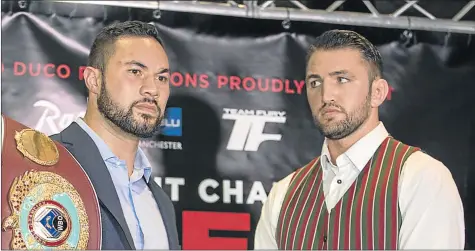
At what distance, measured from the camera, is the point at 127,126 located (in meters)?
2.46

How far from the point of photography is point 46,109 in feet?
10.0

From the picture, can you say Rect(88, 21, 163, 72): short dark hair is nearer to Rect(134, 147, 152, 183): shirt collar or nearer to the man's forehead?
Rect(134, 147, 152, 183): shirt collar

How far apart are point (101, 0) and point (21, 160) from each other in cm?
104

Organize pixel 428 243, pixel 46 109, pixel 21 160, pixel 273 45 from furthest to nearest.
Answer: pixel 273 45, pixel 46 109, pixel 428 243, pixel 21 160

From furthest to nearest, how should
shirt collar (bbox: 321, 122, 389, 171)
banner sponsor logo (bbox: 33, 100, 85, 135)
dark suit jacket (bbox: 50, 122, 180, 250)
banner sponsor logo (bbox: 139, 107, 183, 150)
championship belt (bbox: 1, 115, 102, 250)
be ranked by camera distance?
banner sponsor logo (bbox: 139, 107, 183, 150) → banner sponsor logo (bbox: 33, 100, 85, 135) → shirt collar (bbox: 321, 122, 389, 171) → dark suit jacket (bbox: 50, 122, 180, 250) → championship belt (bbox: 1, 115, 102, 250)

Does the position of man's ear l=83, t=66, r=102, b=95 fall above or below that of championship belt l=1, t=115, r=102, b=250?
above

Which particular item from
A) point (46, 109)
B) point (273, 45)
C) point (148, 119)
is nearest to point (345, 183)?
point (148, 119)

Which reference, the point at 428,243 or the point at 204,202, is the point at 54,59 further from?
the point at 428,243

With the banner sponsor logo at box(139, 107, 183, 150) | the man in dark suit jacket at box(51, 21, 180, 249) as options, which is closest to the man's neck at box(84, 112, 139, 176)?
the man in dark suit jacket at box(51, 21, 180, 249)

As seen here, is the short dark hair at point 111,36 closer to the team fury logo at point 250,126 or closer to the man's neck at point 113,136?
the man's neck at point 113,136

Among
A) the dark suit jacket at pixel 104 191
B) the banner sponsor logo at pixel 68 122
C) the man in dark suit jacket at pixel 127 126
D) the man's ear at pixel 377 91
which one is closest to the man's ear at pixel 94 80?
the man in dark suit jacket at pixel 127 126

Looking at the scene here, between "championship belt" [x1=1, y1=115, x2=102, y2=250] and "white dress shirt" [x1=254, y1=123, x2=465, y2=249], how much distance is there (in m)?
0.72

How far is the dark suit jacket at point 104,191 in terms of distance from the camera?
2.33m

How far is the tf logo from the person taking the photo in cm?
312
